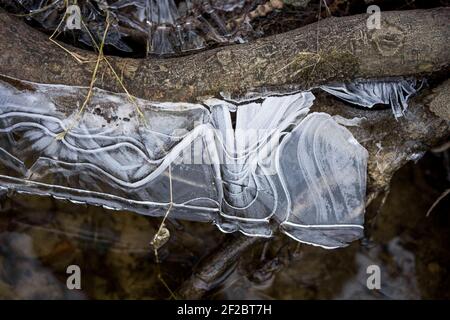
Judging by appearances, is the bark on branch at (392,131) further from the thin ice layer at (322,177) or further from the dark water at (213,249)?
the dark water at (213,249)

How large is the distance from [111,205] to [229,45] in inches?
28.5

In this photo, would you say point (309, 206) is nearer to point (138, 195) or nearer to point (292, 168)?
point (292, 168)

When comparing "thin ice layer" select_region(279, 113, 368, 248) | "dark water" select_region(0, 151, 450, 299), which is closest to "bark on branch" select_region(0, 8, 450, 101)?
"thin ice layer" select_region(279, 113, 368, 248)

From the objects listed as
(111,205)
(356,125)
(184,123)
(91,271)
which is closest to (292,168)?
(356,125)

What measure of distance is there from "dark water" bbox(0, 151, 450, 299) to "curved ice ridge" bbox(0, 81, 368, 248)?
37cm

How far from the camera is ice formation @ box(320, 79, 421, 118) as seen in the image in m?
1.71

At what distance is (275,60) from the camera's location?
1.66 metres

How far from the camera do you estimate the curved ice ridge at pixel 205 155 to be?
1711 mm

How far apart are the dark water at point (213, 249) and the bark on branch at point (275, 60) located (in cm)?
69

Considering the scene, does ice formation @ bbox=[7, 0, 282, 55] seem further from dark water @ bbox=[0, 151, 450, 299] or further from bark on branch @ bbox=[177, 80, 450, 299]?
dark water @ bbox=[0, 151, 450, 299]

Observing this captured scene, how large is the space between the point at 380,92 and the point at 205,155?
63cm

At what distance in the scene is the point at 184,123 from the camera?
5.63ft

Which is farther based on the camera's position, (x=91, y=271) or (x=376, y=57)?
(x=91, y=271)
